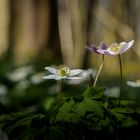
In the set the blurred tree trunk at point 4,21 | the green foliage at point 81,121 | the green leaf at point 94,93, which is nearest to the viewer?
the green foliage at point 81,121

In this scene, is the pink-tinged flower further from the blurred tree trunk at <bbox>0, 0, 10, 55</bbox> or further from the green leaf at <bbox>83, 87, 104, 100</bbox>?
the blurred tree trunk at <bbox>0, 0, 10, 55</bbox>

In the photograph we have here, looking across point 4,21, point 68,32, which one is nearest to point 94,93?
point 68,32

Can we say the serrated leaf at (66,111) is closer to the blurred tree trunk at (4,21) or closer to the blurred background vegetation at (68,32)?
the blurred background vegetation at (68,32)

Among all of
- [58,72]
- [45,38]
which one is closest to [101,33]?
[45,38]

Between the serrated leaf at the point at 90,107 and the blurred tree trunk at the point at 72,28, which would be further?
the blurred tree trunk at the point at 72,28

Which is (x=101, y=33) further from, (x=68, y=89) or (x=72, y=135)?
(x=72, y=135)

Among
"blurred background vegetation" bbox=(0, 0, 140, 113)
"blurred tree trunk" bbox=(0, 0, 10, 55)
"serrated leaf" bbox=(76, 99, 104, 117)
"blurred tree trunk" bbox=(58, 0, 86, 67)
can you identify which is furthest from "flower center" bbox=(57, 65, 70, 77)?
"blurred tree trunk" bbox=(0, 0, 10, 55)

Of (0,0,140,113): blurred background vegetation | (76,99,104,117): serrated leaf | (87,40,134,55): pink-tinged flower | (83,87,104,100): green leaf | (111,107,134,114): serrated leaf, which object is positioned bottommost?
(0,0,140,113): blurred background vegetation

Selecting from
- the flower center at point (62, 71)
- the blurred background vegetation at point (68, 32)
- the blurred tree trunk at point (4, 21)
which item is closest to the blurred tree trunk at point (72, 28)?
the blurred background vegetation at point (68, 32)
